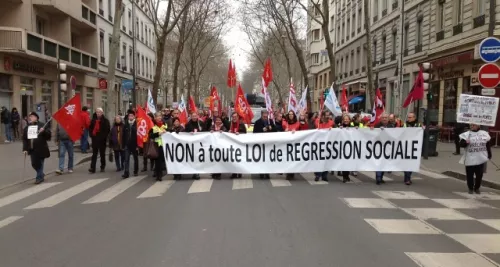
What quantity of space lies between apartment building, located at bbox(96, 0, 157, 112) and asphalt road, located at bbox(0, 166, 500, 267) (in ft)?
42.2

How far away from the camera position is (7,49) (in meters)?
22.5

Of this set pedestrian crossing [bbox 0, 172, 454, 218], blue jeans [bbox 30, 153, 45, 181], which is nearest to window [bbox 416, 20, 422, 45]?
pedestrian crossing [bbox 0, 172, 454, 218]

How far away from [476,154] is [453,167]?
4771 mm

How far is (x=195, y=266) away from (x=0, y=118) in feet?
69.9

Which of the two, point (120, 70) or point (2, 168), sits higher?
point (120, 70)

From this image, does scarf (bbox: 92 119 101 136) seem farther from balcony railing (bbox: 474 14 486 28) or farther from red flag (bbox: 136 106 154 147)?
balcony railing (bbox: 474 14 486 28)

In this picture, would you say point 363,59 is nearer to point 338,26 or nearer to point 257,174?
point 338,26

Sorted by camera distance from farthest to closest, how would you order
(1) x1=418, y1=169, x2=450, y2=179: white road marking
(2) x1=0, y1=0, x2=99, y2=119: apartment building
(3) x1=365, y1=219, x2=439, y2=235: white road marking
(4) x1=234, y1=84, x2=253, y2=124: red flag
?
(2) x1=0, y1=0, x2=99, y2=119: apartment building
(4) x1=234, y1=84, x2=253, y2=124: red flag
(1) x1=418, y1=169, x2=450, y2=179: white road marking
(3) x1=365, y1=219, x2=439, y2=235: white road marking

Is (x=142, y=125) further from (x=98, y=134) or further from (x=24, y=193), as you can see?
(x=24, y=193)

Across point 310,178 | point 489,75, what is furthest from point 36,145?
point 489,75

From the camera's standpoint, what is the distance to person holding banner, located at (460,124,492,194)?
1030cm

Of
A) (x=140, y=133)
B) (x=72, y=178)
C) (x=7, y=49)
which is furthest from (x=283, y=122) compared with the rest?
(x=7, y=49)

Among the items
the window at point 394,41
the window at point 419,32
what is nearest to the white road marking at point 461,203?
the window at point 419,32

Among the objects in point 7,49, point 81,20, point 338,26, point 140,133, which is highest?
point 338,26
